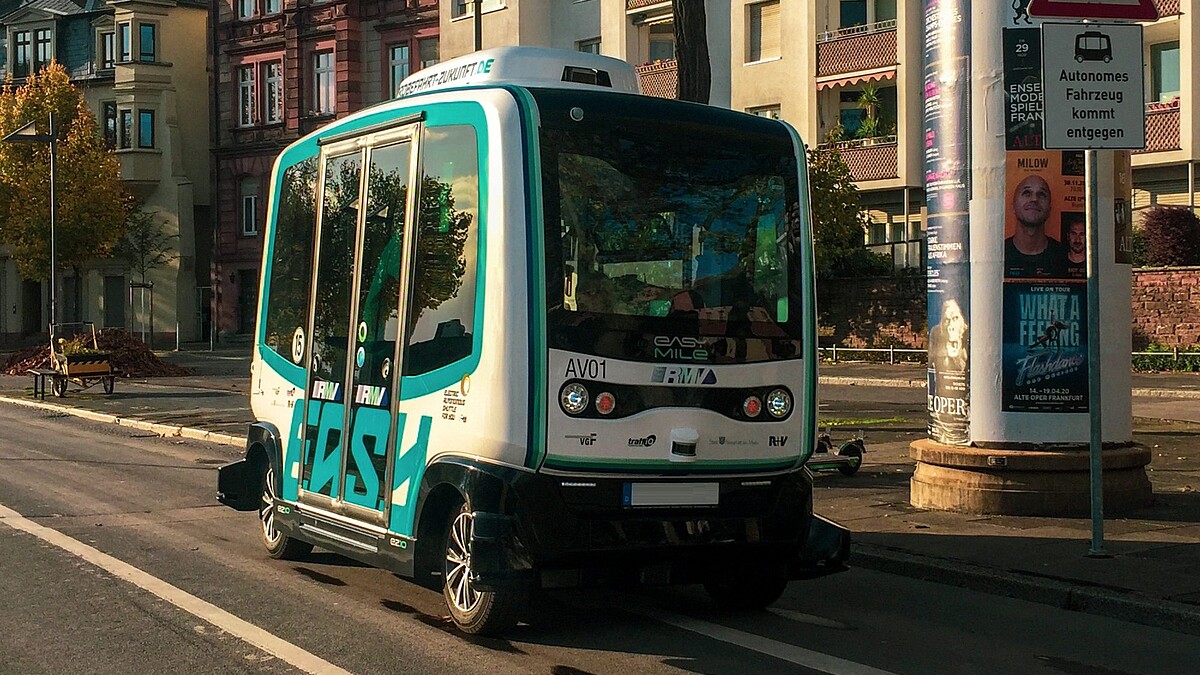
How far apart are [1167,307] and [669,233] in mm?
27520

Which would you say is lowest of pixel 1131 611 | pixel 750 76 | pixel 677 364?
pixel 1131 611

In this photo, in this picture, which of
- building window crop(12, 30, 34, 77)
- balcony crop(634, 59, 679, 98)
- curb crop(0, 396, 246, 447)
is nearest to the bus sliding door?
curb crop(0, 396, 246, 447)

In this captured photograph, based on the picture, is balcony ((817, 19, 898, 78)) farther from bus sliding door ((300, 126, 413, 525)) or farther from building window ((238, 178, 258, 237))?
bus sliding door ((300, 126, 413, 525))

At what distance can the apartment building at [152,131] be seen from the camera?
61.2 metres

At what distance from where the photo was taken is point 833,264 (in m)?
40.1

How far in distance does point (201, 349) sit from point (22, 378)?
1502 centimetres

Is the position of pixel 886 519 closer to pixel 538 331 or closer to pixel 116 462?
pixel 538 331

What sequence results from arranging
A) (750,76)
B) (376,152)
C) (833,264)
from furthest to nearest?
(750,76) → (833,264) → (376,152)

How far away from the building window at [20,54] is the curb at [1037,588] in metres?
65.1

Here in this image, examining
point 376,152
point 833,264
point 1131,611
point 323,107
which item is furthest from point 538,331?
point 323,107

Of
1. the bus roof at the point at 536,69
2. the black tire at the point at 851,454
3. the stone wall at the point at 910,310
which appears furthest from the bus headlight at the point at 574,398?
the stone wall at the point at 910,310

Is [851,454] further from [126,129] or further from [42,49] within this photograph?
[42,49]

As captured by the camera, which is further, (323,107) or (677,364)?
(323,107)

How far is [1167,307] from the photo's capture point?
3272 cm
